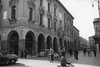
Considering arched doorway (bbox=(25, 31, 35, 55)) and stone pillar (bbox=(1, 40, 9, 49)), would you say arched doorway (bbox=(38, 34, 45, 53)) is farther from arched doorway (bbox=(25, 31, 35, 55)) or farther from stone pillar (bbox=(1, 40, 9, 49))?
stone pillar (bbox=(1, 40, 9, 49))

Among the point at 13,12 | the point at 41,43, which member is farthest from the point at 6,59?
the point at 41,43

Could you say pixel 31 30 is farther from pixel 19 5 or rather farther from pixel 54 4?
pixel 54 4

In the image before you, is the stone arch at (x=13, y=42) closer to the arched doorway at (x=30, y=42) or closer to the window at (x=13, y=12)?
the arched doorway at (x=30, y=42)

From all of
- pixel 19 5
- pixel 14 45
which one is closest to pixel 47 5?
pixel 19 5

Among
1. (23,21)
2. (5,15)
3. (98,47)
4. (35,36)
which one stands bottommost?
(98,47)

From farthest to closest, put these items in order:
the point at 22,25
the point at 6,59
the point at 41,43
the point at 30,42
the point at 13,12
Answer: the point at 41,43 < the point at 30,42 < the point at 13,12 < the point at 22,25 < the point at 6,59

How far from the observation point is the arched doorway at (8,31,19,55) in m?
22.8

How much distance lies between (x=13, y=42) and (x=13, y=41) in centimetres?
18

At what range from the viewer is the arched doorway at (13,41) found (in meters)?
22.8

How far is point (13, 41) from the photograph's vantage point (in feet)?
75.9

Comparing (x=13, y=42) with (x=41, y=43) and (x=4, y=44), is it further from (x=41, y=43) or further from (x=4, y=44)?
(x=41, y=43)

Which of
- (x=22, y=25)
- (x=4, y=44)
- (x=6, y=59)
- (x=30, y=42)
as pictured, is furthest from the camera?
(x=30, y=42)

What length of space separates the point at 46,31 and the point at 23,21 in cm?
792

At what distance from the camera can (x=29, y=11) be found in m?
23.1
